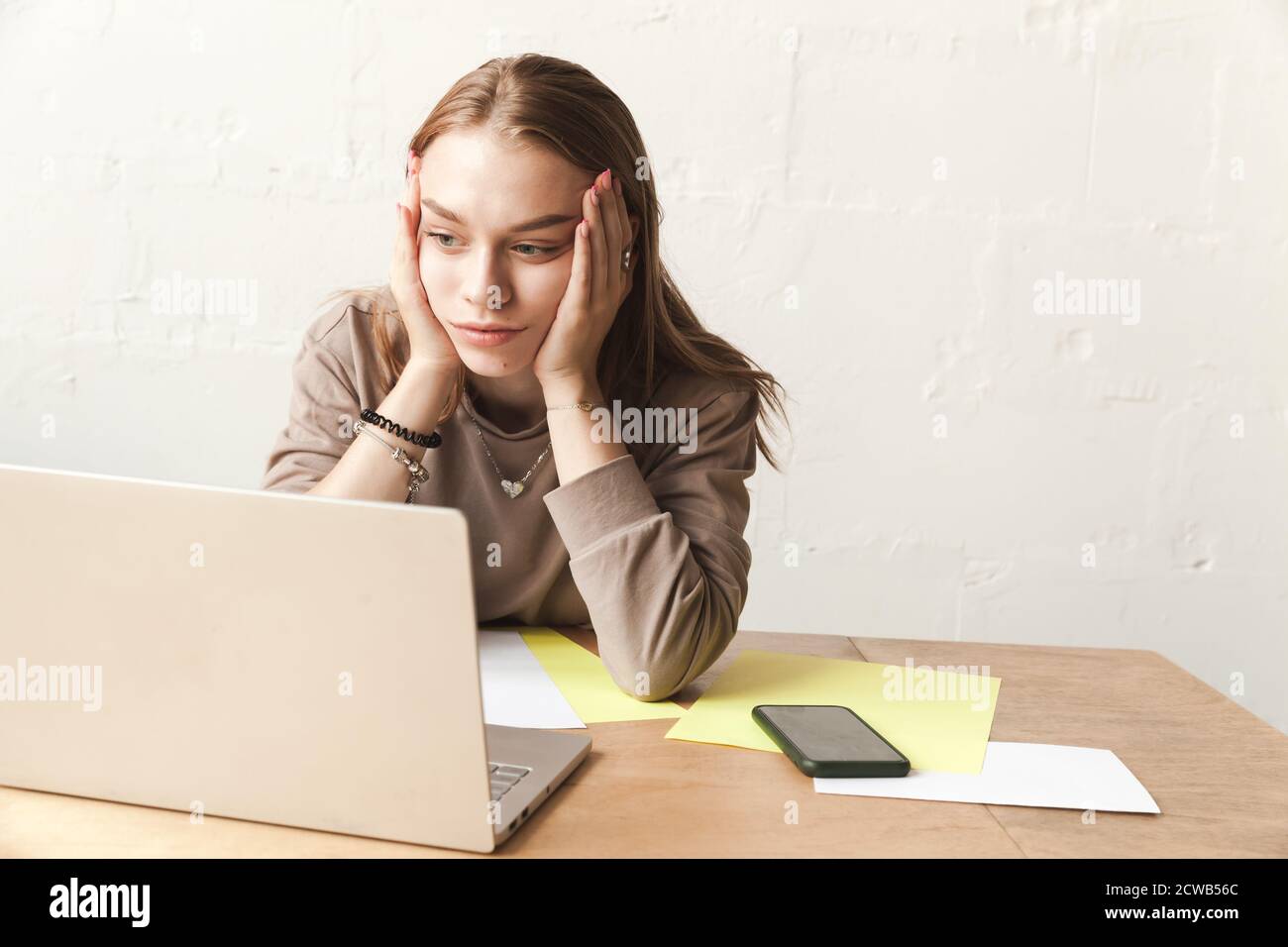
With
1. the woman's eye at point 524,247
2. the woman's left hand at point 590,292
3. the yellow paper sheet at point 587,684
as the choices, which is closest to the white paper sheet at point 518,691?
the yellow paper sheet at point 587,684

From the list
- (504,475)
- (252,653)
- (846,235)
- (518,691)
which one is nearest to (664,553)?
(518,691)

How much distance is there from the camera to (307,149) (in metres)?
2.19

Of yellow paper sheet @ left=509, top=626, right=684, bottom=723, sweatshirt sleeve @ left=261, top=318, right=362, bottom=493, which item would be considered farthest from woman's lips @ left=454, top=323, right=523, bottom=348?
yellow paper sheet @ left=509, top=626, right=684, bottom=723

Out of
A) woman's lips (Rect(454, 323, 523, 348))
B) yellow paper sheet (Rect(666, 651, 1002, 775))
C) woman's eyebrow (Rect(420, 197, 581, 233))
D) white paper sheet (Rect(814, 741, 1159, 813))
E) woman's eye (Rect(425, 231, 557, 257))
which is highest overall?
woman's eyebrow (Rect(420, 197, 581, 233))

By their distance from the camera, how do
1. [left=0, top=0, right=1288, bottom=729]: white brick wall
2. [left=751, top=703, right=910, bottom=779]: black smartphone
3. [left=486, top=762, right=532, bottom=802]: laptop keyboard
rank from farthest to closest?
[left=0, top=0, right=1288, bottom=729]: white brick wall → [left=751, top=703, right=910, bottom=779]: black smartphone → [left=486, top=762, right=532, bottom=802]: laptop keyboard

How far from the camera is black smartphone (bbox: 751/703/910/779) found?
917mm

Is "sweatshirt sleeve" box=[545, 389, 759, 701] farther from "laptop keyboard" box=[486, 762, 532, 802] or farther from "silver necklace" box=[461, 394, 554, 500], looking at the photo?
"laptop keyboard" box=[486, 762, 532, 802]

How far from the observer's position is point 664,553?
1188 mm

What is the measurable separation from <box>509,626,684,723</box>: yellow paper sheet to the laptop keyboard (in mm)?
170

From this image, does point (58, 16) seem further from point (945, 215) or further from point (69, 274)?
point (945, 215)

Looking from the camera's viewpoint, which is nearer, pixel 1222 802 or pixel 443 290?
pixel 1222 802

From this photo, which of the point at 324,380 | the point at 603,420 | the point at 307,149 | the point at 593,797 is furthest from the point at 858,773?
the point at 307,149

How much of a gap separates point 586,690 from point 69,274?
63.9 inches

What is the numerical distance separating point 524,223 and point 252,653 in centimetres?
63
